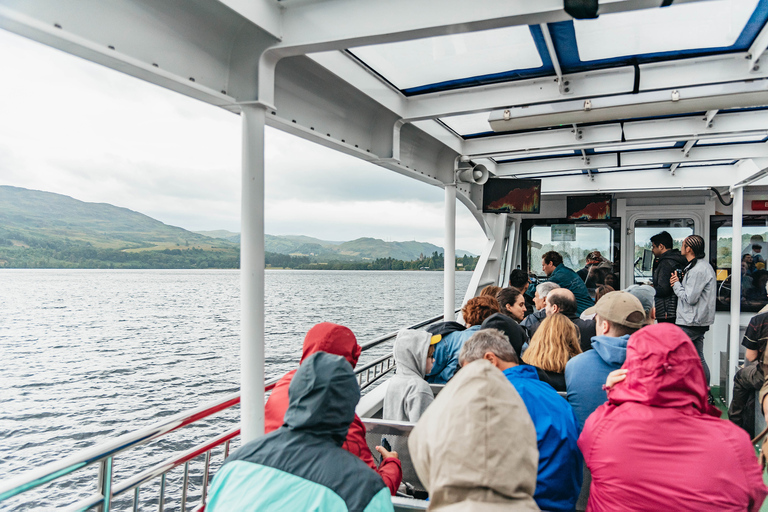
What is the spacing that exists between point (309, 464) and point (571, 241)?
8.10 metres

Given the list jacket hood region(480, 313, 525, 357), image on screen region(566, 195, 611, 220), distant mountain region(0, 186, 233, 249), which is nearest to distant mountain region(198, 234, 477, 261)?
distant mountain region(0, 186, 233, 249)

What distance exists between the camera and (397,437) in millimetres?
2627

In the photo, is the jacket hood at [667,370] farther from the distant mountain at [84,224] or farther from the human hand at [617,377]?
the distant mountain at [84,224]

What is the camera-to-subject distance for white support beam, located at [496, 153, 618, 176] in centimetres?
627

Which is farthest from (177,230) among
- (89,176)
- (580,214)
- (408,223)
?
(580,214)

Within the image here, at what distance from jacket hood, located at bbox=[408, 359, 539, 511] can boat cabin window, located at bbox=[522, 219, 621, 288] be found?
7.44 m

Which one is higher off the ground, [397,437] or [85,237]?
[85,237]

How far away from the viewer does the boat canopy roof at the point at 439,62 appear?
2.09 m

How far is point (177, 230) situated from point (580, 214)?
82.5m

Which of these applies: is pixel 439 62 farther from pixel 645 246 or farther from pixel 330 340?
pixel 645 246

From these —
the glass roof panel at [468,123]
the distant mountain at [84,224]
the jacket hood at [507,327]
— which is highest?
the distant mountain at [84,224]

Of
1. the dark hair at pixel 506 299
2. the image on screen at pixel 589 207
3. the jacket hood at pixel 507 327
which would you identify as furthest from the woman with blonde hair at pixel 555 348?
the image on screen at pixel 589 207

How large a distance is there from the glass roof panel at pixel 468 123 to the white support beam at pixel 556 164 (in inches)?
69.5

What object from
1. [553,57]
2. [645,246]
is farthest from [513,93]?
[645,246]
